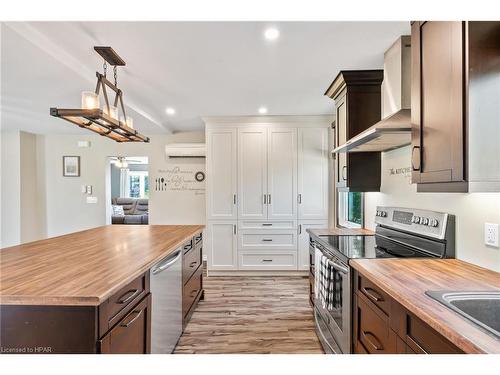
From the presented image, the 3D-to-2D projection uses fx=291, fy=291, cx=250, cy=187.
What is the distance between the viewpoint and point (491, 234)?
1.47m

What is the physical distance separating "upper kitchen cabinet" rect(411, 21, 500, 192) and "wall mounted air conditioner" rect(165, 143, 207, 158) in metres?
4.22

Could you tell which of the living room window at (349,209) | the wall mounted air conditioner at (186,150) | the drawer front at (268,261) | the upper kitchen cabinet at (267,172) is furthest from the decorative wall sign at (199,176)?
the living room window at (349,209)

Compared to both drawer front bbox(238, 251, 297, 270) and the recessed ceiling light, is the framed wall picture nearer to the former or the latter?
drawer front bbox(238, 251, 297, 270)

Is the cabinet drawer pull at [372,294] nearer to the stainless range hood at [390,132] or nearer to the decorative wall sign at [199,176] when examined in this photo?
the stainless range hood at [390,132]

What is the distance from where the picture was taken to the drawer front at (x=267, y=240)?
4.45 m

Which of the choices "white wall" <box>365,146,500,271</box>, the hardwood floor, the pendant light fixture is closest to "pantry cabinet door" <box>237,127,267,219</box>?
the hardwood floor

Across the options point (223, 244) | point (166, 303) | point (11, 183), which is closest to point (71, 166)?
point (11, 183)

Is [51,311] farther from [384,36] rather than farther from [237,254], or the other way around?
[237,254]

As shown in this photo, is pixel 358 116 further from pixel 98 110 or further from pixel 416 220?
pixel 98 110

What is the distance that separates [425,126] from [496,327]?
95 centimetres

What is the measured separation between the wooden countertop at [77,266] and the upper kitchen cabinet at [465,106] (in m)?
1.58

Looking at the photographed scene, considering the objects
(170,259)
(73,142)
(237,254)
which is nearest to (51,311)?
(170,259)

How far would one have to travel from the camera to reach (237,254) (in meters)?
4.46

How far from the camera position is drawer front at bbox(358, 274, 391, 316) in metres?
1.37
